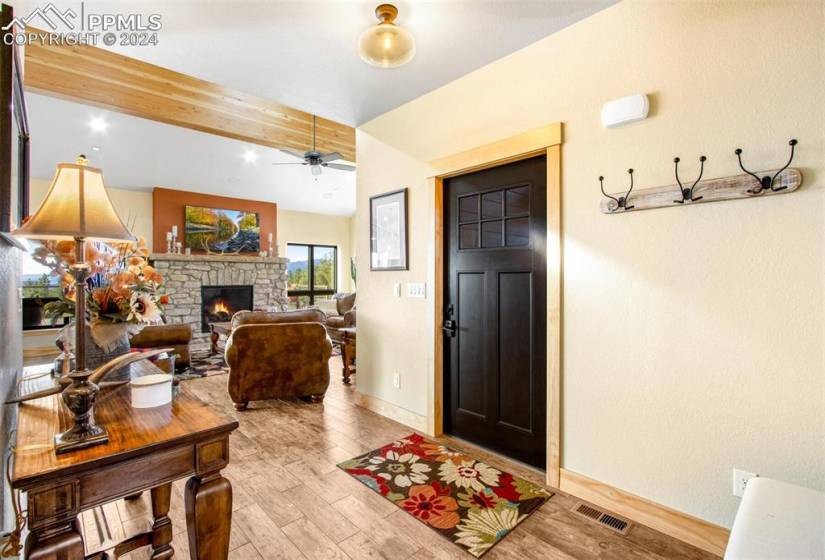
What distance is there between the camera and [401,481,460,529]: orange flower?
198 centimetres

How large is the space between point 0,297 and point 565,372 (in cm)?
257

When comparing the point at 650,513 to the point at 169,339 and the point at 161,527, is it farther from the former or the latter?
the point at 169,339

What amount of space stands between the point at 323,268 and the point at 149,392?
28.9 ft

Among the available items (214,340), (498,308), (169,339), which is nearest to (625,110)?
(498,308)

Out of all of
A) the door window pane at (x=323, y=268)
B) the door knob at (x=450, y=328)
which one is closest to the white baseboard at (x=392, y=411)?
the door knob at (x=450, y=328)

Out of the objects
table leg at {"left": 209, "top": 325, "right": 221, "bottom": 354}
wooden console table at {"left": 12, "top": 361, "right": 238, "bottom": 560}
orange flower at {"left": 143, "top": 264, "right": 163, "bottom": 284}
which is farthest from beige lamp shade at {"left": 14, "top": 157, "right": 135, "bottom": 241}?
table leg at {"left": 209, "top": 325, "right": 221, "bottom": 354}

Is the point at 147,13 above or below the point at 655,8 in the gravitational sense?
above

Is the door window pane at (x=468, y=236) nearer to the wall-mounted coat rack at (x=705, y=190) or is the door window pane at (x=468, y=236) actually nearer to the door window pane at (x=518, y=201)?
the door window pane at (x=518, y=201)

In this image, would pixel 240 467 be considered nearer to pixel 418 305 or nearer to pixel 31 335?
pixel 418 305

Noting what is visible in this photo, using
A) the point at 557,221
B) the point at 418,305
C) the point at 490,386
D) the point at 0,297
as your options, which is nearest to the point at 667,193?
the point at 557,221

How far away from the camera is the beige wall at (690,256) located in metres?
1.56

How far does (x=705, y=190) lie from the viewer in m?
1.75

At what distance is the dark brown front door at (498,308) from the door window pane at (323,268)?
7.32m

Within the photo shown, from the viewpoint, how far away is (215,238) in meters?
7.74
